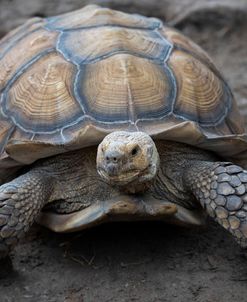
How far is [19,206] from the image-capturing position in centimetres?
356

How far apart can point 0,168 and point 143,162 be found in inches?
38.9

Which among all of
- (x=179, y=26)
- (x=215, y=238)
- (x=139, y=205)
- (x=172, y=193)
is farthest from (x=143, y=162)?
(x=179, y=26)

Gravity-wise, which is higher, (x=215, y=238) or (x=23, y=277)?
(x=23, y=277)

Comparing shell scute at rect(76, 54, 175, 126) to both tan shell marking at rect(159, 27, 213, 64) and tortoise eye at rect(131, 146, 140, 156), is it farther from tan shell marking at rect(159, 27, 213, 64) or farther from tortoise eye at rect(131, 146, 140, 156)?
tan shell marking at rect(159, 27, 213, 64)

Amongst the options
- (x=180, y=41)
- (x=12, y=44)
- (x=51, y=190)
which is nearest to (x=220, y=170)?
(x=51, y=190)

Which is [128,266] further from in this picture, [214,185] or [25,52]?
[25,52]

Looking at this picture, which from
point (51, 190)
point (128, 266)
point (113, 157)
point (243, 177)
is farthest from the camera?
point (51, 190)

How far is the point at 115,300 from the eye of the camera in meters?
3.36

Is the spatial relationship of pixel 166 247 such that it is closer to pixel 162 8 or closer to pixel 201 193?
pixel 201 193

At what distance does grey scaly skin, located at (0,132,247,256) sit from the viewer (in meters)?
3.44

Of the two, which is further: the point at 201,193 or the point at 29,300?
the point at 201,193

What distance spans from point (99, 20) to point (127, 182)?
1.44 meters

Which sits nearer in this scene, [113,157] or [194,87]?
[113,157]

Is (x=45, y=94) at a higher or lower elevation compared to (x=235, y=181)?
higher
